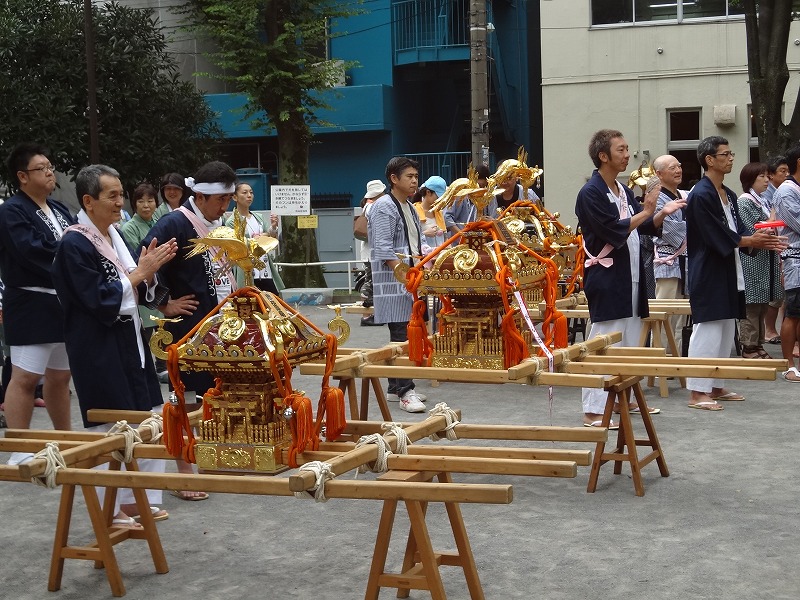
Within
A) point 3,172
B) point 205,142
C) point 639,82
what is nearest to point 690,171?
point 639,82

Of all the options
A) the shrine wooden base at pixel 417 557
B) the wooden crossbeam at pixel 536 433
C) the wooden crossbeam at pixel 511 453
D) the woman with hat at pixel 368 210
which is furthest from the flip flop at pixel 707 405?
the wooden crossbeam at pixel 511 453

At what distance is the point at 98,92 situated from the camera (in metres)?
17.5

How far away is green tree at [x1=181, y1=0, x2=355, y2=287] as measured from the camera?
1734 centimetres

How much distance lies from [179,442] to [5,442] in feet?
2.13

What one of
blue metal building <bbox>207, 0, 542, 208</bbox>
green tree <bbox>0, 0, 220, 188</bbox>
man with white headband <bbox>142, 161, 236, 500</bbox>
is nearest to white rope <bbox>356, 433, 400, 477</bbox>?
man with white headband <bbox>142, 161, 236, 500</bbox>

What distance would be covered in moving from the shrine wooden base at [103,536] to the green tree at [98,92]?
1288 cm

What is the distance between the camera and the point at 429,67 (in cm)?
2108

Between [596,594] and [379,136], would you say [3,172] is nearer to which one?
[379,136]

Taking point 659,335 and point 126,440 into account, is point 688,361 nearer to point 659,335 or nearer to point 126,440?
point 126,440

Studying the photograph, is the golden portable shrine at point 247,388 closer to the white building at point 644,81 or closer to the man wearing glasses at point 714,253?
the man wearing glasses at point 714,253

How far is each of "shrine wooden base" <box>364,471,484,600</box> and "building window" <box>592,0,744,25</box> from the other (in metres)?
16.5

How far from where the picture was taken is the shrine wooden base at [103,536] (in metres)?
4.16

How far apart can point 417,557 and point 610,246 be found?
2.87 m

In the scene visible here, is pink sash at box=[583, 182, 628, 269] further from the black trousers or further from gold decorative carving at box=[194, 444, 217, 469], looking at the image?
gold decorative carving at box=[194, 444, 217, 469]
